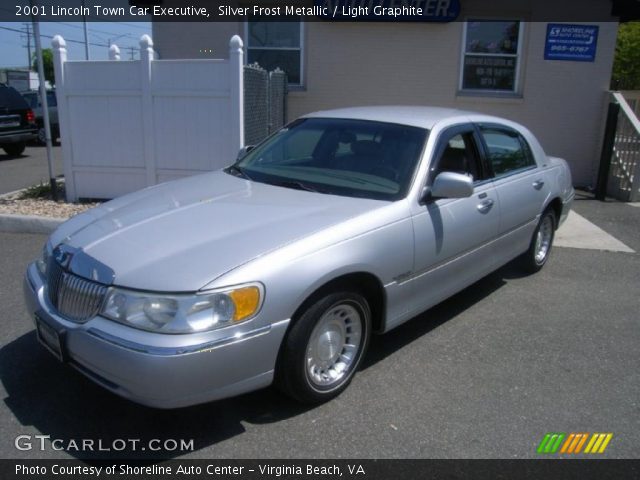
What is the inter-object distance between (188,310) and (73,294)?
29.8 inches

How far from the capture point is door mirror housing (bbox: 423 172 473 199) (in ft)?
12.2

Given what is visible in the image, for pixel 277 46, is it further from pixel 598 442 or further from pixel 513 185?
pixel 598 442

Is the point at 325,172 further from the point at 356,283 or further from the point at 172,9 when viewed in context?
the point at 172,9

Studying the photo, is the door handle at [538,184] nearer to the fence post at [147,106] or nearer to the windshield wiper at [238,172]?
the windshield wiper at [238,172]

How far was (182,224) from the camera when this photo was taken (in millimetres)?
3371

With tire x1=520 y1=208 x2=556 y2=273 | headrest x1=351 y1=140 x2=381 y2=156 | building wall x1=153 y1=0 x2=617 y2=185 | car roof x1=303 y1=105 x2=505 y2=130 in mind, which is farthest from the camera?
building wall x1=153 y1=0 x2=617 y2=185

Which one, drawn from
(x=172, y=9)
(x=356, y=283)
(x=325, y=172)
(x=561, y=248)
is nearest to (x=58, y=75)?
(x=172, y=9)

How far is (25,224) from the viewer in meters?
6.85

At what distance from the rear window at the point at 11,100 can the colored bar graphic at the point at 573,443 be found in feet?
51.2

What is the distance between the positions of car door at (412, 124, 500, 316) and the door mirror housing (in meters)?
0.13

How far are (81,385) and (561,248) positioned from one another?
220 inches

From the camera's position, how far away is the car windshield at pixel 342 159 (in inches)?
155

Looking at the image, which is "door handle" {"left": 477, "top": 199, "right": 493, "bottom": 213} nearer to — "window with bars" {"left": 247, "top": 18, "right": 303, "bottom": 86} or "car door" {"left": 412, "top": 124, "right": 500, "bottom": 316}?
"car door" {"left": 412, "top": 124, "right": 500, "bottom": 316}

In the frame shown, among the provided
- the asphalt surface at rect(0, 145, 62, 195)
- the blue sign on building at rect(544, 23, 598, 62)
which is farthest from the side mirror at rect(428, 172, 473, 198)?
the asphalt surface at rect(0, 145, 62, 195)
